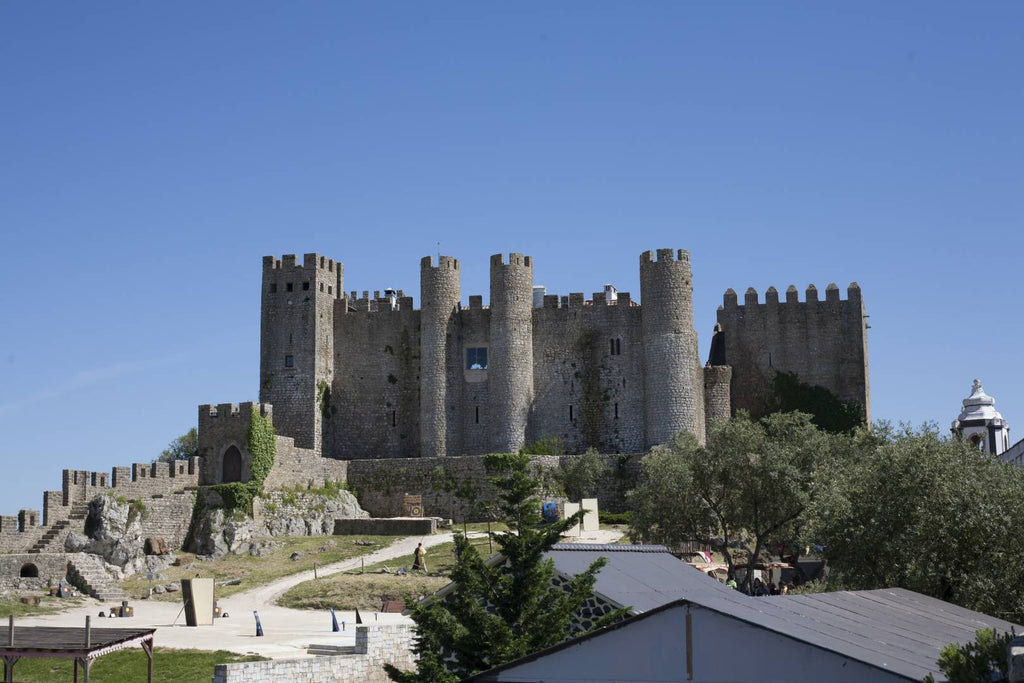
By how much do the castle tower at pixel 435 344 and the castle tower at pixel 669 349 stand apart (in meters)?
8.75

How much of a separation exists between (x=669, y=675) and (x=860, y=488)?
17.7 meters

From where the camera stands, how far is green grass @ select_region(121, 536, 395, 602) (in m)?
42.7

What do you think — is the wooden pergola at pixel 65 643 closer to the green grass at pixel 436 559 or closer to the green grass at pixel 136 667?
the green grass at pixel 136 667

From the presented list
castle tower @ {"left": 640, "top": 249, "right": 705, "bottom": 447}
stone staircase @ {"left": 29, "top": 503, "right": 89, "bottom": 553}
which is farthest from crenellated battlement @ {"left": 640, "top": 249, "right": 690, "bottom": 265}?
stone staircase @ {"left": 29, "top": 503, "right": 89, "bottom": 553}

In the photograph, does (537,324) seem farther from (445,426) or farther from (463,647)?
(463,647)

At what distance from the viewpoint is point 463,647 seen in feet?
71.2

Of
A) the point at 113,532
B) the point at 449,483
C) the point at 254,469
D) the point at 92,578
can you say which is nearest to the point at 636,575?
the point at 92,578

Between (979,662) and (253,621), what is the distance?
24.7 meters

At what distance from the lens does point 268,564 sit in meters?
45.9

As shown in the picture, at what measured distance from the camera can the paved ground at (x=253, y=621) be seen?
30.4 m

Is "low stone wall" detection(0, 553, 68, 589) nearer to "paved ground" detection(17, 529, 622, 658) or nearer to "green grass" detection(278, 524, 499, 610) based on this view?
"paved ground" detection(17, 529, 622, 658)

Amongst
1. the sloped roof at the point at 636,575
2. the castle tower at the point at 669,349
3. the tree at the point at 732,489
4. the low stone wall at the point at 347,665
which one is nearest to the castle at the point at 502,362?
the castle tower at the point at 669,349

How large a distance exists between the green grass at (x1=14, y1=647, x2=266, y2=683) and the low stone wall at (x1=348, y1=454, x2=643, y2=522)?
24.5m

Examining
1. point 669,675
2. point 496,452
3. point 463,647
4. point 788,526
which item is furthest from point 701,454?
point 669,675
